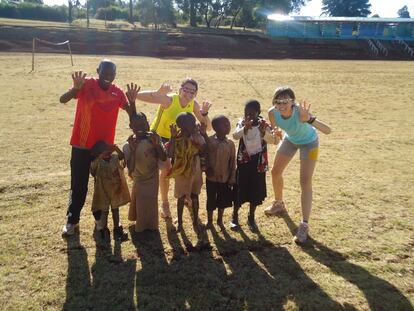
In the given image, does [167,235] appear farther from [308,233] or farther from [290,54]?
[290,54]

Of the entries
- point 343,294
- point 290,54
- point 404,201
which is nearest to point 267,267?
point 343,294

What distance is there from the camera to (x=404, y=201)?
18.7ft

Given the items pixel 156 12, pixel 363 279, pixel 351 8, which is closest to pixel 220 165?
pixel 363 279

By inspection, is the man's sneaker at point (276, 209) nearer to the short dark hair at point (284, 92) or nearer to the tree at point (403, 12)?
the short dark hair at point (284, 92)

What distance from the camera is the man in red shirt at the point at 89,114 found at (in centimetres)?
394

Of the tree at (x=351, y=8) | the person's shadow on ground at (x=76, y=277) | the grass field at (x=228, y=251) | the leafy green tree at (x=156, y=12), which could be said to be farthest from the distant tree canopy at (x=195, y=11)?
the person's shadow on ground at (x=76, y=277)

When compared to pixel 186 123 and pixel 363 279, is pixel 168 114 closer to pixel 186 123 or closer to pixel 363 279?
pixel 186 123

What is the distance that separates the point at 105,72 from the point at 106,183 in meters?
1.17

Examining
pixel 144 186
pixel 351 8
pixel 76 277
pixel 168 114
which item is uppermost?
pixel 351 8

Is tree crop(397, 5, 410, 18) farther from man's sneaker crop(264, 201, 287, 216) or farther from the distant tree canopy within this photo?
man's sneaker crop(264, 201, 287, 216)

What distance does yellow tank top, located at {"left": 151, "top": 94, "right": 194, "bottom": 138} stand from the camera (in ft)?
15.1

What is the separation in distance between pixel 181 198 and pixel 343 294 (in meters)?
1.94

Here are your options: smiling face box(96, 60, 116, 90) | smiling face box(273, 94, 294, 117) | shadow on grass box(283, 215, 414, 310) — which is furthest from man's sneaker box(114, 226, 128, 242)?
smiling face box(273, 94, 294, 117)

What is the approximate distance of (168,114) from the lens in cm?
462
